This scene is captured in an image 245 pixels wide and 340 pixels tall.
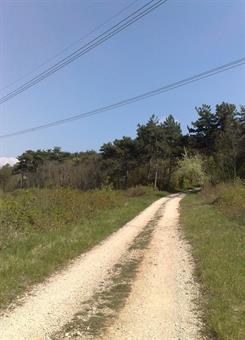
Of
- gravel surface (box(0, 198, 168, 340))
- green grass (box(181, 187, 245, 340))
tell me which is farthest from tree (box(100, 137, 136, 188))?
gravel surface (box(0, 198, 168, 340))

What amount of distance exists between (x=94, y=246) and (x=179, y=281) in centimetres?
584

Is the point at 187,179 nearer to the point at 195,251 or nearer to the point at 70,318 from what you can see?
the point at 195,251

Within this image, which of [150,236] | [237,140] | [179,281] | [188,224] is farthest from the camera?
[237,140]

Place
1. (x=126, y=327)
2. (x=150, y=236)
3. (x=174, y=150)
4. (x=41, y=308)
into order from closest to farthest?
(x=126, y=327)
(x=41, y=308)
(x=150, y=236)
(x=174, y=150)

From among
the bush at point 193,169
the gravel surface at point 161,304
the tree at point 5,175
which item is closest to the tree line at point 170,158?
the bush at point 193,169

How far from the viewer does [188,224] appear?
21.3 m

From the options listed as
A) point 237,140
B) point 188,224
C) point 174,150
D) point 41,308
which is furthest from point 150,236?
point 174,150

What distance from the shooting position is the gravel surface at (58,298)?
7.08m

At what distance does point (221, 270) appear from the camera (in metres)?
10.9

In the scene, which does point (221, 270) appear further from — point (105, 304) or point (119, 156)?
point (119, 156)

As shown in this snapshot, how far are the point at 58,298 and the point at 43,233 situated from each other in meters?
8.57

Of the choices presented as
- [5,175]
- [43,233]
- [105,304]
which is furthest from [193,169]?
A: [5,175]

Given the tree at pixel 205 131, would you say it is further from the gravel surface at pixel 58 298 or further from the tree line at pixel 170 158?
the gravel surface at pixel 58 298

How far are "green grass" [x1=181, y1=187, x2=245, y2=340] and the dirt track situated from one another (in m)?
0.33
